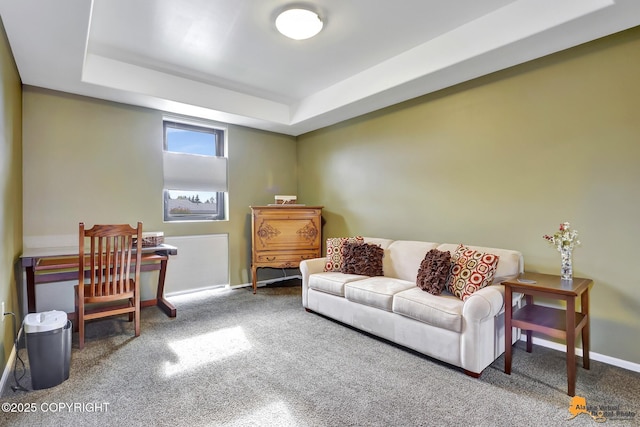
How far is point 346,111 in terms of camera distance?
13.6 feet

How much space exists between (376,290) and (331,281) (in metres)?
0.58

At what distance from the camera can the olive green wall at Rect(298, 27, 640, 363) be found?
2.37 metres

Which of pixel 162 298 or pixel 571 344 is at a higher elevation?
pixel 571 344

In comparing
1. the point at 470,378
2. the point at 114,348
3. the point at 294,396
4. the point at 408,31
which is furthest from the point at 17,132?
the point at 470,378

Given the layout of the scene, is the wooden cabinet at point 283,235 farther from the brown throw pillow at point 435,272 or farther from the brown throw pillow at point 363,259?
the brown throw pillow at point 435,272

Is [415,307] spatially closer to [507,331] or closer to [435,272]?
[435,272]

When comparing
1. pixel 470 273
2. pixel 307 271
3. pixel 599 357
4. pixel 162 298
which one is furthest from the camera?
pixel 162 298

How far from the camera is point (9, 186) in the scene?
8.41 ft

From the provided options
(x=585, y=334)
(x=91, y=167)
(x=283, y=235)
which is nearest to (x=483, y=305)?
(x=585, y=334)

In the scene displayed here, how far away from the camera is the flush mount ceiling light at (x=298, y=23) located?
247 cm

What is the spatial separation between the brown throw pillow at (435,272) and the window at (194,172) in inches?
121

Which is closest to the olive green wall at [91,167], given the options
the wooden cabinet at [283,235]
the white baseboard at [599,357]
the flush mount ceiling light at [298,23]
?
the wooden cabinet at [283,235]

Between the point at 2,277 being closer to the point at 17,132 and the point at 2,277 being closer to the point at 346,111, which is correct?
the point at 17,132

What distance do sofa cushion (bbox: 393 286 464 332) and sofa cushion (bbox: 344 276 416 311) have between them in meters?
0.10
